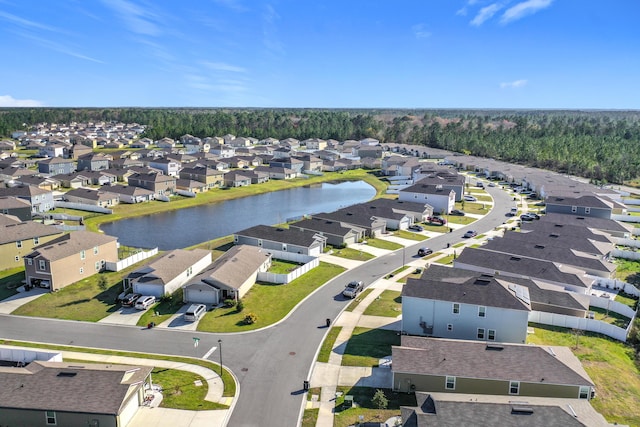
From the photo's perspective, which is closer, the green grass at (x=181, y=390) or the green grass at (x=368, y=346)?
the green grass at (x=181, y=390)

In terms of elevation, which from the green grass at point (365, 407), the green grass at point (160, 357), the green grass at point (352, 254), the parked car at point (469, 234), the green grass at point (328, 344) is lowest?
the green grass at point (160, 357)

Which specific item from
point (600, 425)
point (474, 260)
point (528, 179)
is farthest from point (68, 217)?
point (528, 179)

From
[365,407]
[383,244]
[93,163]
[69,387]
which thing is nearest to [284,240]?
[383,244]

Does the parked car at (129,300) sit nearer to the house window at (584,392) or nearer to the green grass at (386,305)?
the green grass at (386,305)

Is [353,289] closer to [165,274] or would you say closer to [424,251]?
[424,251]

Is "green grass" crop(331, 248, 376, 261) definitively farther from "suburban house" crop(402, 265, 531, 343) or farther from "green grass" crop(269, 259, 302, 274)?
"suburban house" crop(402, 265, 531, 343)

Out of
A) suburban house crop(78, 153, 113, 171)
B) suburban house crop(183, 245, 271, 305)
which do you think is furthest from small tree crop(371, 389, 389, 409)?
suburban house crop(78, 153, 113, 171)

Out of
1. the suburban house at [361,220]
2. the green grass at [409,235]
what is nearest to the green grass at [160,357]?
the suburban house at [361,220]
